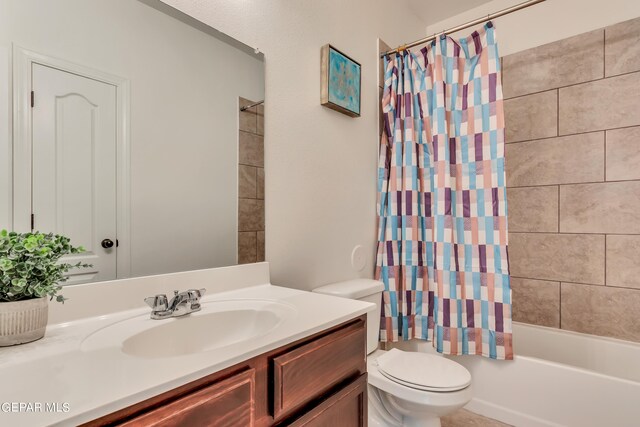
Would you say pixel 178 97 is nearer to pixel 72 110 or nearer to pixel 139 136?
pixel 139 136

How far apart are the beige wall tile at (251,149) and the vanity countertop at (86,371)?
2.24ft

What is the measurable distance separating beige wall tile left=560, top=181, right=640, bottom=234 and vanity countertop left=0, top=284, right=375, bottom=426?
199 centimetres

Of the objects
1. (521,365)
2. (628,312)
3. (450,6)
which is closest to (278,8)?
(450,6)

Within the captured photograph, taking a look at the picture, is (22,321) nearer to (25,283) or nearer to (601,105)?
(25,283)

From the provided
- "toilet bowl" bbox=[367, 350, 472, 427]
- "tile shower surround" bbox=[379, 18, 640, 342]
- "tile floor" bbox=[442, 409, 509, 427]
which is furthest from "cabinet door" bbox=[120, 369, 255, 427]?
"tile shower surround" bbox=[379, 18, 640, 342]

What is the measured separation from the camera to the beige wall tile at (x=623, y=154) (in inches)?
74.4

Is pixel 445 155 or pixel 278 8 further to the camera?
pixel 445 155

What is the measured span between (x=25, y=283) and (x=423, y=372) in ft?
4.50

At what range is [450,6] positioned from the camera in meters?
2.39

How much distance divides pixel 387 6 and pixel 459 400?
2270 mm

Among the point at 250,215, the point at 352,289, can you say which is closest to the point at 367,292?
the point at 352,289

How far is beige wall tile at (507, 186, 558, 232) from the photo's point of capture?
7.02 feet

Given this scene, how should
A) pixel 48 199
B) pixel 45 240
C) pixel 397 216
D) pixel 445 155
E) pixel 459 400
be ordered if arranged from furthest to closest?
1. pixel 397 216
2. pixel 445 155
3. pixel 459 400
4. pixel 48 199
5. pixel 45 240

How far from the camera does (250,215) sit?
4.26ft
